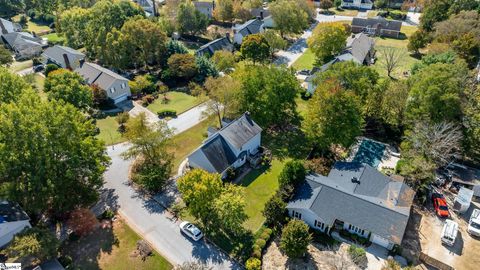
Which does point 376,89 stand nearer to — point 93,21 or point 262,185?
point 262,185

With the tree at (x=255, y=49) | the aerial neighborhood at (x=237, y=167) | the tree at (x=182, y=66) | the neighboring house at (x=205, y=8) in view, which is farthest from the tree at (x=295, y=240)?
the neighboring house at (x=205, y=8)

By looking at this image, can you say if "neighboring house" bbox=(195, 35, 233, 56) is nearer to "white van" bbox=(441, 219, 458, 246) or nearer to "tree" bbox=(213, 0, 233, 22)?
"tree" bbox=(213, 0, 233, 22)

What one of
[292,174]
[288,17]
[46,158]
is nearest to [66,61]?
[46,158]

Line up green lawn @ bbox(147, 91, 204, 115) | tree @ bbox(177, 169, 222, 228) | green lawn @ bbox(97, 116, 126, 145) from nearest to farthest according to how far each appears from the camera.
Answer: tree @ bbox(177, 169, 222, 228)
green lawn @ bbox(97, 116, 126, 145)
green lawn @ bbox(147, 91, 204, 115)

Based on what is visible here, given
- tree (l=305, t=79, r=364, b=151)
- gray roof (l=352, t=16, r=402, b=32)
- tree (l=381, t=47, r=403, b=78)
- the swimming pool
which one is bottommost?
the swimming pool

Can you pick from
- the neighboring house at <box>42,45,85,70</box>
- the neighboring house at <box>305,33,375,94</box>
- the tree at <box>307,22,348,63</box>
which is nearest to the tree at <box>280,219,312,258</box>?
the neighboring house at <box>305,33,375,94</box>

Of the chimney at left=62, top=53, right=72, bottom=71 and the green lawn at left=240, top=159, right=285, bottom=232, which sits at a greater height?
the chimney at left=62, top=53, right=72, bottom=71

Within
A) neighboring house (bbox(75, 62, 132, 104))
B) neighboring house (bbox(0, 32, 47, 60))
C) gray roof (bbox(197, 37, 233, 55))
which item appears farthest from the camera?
neighboring house (bbox(0, 32, 47, 60))
